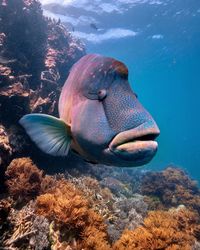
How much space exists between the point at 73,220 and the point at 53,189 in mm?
1503

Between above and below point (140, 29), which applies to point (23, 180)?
below

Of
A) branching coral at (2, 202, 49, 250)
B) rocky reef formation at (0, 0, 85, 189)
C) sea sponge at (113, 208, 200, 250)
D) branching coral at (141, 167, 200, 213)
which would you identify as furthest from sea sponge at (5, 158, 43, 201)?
branching coral at (141, 167, 200, 213)

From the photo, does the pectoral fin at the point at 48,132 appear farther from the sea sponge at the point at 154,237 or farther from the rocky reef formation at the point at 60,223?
the sea sponge at the point at 154,237

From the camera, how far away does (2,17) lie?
436 inches

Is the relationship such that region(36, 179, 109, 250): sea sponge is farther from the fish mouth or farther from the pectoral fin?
the fish mouth

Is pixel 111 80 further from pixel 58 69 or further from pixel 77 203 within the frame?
pixel 58 69

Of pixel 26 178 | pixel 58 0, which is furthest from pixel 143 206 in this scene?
pixel 58 0

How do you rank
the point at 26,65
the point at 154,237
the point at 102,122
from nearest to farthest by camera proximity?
the point at 102,122
the point at 154,237
the point at 26,65

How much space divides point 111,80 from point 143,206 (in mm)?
7769

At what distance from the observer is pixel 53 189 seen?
20.2ft

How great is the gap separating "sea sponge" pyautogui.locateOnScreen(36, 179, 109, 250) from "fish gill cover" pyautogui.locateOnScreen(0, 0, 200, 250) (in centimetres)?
2

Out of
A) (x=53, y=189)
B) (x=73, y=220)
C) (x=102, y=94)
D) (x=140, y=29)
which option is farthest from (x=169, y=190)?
(x=140, y=29)

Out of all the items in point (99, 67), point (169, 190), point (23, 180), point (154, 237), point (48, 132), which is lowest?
point (169, 190)

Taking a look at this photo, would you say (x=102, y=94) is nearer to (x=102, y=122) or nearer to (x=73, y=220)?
(x=102, y=122)
